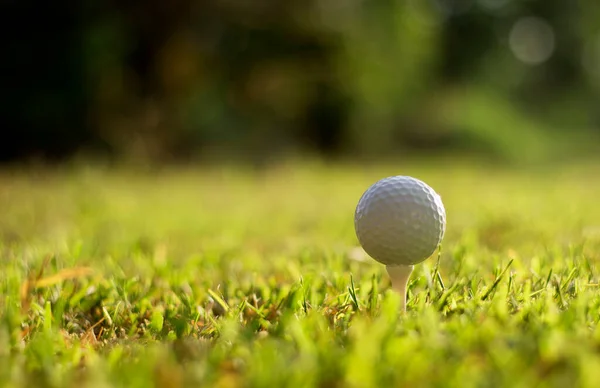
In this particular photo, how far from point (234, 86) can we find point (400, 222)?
31.1ft

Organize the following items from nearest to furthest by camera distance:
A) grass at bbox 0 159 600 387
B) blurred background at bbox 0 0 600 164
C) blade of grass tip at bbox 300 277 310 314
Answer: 1. grass at bbox 0 159 600 387
2. blade of grass tip at bbox 300 277 310 314
3. blurred background at bbox 0 0 600 164

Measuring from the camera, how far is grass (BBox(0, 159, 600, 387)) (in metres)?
1.20

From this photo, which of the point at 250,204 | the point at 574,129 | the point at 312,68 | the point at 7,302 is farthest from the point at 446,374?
the point at 574,129

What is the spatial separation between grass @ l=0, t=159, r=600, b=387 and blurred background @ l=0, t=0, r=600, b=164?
5603 millimetres

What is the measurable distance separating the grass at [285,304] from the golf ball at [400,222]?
13 centimetres

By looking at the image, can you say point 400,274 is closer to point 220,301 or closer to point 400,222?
point 400,222

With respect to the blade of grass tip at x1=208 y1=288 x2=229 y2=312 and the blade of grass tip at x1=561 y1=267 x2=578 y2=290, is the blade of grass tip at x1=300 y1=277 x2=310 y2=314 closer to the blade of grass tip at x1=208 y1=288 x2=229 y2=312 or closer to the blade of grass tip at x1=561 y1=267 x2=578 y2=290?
the blade of grass tip at x1=208 y1=288 x2=229 y2=312

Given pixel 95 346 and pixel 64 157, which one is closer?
pixel 95 346

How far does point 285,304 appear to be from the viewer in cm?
180

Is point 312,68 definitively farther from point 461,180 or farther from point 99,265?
point 99,265

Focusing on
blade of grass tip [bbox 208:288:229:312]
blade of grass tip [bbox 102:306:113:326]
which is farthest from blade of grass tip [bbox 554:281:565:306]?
blade of grass tip [bbox 102:306:113:326]

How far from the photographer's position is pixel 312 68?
35.6ft

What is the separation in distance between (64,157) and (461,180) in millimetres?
6080

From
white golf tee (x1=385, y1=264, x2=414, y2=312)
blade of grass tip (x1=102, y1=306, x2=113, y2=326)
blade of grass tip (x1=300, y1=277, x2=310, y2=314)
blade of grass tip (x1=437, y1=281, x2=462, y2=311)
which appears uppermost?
white golf tee (x1=385, y1=264, x2=414, y2=312)
